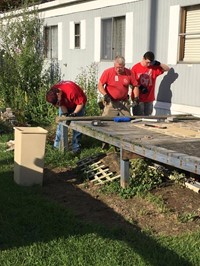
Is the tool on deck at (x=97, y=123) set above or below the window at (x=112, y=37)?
below

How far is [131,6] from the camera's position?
10086mm

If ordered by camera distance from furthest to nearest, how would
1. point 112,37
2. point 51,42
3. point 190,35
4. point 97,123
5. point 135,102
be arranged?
point 51,42 → point 112,37 → point 190,35 → point 135,102 → point 97,123

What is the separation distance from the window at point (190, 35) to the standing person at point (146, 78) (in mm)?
462

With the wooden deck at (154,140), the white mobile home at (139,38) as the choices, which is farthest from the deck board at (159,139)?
the white mobile home at (139,38)

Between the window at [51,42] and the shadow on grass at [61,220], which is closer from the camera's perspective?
the shadow on grass at [61,220]

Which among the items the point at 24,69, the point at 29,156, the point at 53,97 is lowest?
the point at 29,156

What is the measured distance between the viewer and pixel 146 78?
8.59 metres

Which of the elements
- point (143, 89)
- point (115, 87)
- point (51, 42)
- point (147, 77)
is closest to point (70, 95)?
point (115, 87)

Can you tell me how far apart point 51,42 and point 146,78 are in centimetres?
714

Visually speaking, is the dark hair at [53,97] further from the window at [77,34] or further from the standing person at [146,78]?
the window at [77,34]

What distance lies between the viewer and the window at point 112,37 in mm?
10750

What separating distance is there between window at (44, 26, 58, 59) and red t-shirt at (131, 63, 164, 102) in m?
6.52

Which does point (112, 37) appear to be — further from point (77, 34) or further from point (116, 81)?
point (116, 81)

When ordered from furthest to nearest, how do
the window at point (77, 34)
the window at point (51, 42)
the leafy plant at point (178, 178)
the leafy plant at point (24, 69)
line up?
the window at point (51, 42)
the window at point (77, 34)
the leafy plant at point (24, 69)
the leafy plant at point (178, 178)
